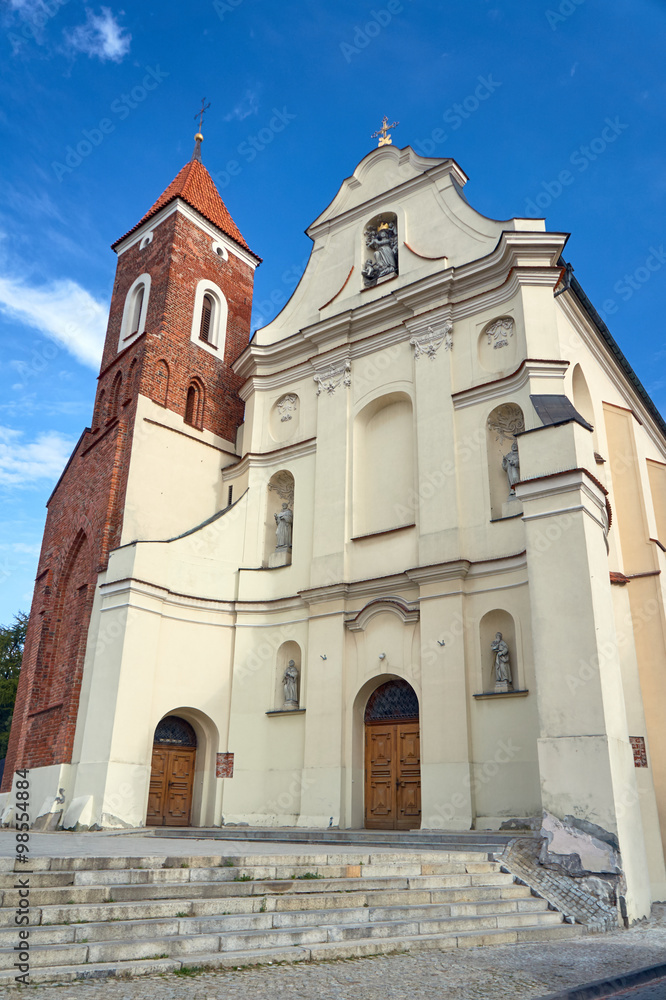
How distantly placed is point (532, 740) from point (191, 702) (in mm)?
6843

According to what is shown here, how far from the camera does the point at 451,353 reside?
16.1m

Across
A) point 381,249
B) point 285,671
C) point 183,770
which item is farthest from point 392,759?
point 381,249

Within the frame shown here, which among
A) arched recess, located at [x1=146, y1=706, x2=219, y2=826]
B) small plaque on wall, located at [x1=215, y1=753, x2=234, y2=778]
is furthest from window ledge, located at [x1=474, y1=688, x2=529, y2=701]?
arched recess, located at [x1=146, y1=706, x2=219, y2=826]

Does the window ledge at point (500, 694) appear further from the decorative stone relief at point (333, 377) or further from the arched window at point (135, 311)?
the arched window at point (135, 311)

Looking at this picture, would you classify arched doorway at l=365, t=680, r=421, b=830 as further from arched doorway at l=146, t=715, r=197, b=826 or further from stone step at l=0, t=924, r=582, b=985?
stone step at l=0, t=924, r=582, b=985

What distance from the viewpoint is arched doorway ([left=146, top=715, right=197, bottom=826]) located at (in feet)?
49.4

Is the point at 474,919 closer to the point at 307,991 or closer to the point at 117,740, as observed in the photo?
the point at 307,991

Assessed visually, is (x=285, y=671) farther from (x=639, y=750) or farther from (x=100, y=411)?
(x=100, y=411)

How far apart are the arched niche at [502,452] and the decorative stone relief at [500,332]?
1433 mm

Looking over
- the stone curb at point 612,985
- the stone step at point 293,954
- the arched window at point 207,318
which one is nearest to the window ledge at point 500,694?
the stone step at point 293,954

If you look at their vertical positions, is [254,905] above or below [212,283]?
below

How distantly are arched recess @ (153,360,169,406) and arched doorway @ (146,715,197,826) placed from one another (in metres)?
7.22

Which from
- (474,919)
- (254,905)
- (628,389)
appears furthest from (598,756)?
(628,389)

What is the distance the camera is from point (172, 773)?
50.7 feet
